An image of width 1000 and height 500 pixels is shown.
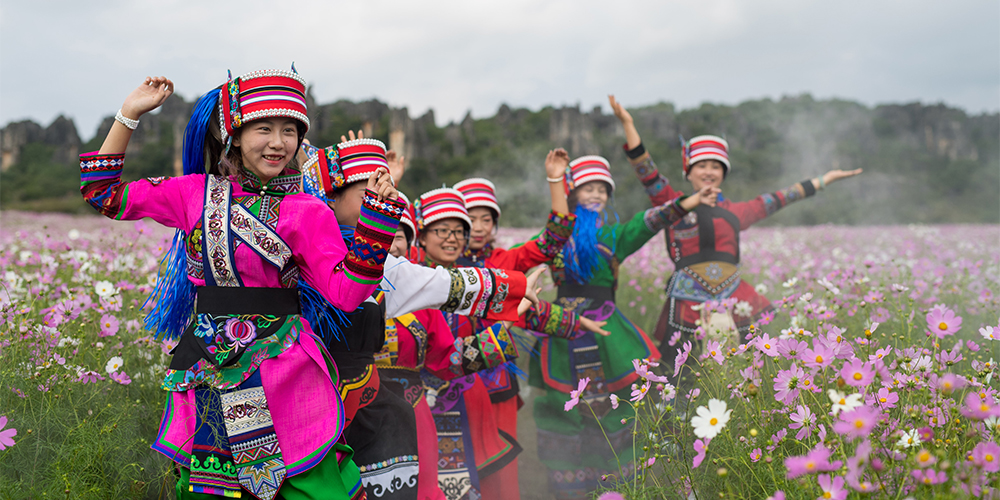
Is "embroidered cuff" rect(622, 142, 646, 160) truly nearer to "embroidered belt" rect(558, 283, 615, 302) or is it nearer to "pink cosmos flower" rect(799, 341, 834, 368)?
"embroidered belt" rect(558, 283, 615, 302)

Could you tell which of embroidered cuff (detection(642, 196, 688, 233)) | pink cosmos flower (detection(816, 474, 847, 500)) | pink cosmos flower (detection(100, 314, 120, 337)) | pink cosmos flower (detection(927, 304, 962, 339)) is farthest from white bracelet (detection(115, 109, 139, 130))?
embroidered cuff (detection(642, 196, 688, 233))

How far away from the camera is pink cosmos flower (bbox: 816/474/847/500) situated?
1.34m

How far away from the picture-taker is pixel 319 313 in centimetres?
214

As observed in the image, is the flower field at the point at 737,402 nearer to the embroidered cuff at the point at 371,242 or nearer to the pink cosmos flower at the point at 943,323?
the pink cosmos flower at the point at 943,323

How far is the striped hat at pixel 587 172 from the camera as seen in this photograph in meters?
4.59

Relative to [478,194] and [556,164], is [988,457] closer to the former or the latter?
[556,164]

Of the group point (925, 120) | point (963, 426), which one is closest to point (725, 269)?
point (963, 426)

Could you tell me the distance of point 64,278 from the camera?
4.16 metres

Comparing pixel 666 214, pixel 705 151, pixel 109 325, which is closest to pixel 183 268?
pixel 109 325

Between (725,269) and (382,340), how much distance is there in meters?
3.20

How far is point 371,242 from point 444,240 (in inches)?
71.4

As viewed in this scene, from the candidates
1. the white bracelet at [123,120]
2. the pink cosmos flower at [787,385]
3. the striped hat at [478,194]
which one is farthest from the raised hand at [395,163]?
the pink cosmos flower at [787,385]

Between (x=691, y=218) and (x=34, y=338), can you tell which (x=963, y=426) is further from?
(x=34, y=338)

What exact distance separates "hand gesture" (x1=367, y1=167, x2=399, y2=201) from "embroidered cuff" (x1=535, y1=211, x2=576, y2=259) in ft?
6.86
